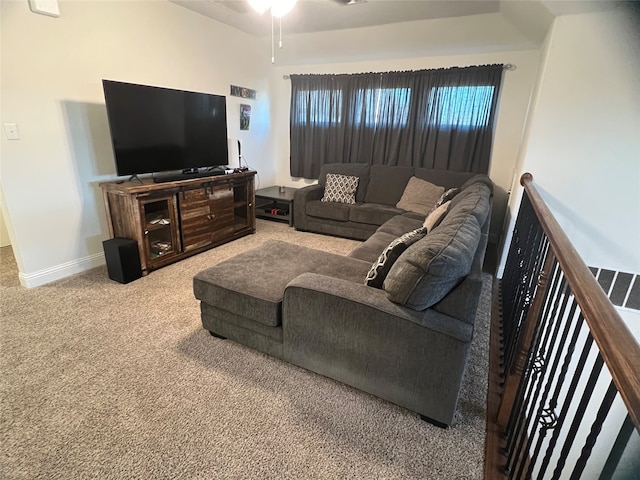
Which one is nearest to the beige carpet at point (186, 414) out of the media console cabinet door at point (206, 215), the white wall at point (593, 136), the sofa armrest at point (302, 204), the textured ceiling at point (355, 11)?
the media console cabinet door at point (206, 215)

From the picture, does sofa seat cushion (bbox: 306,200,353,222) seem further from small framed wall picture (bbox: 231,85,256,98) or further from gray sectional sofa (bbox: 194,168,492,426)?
gray sectional sofa (bbox: 194,168,492,426)

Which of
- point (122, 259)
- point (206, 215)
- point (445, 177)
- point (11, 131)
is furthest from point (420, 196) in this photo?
point (11, 131)

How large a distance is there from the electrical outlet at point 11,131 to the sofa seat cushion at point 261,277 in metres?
1.92

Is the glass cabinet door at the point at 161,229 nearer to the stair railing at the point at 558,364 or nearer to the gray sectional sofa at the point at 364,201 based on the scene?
the gray sectional sofa at the point at 364,201

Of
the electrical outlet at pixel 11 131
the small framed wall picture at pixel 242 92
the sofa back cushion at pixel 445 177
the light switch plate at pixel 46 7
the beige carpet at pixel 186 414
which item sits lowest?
the beige carpet at pixel 186 414

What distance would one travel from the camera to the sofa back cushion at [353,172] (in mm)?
4547

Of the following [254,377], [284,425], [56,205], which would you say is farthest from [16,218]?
[284,425]

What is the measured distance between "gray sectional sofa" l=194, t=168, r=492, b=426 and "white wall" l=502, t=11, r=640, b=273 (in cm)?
126

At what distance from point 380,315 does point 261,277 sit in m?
0.83

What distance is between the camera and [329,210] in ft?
13.9

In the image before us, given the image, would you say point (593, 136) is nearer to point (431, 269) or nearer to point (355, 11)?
point (431, 269)

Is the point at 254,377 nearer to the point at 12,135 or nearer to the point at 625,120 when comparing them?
the point at 12,135

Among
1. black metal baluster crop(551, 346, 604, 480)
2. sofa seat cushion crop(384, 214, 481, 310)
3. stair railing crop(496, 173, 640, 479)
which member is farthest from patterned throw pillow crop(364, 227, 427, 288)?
black metal baluster crop(551, 346, 604, 480)

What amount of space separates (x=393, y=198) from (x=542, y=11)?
7.51ft
